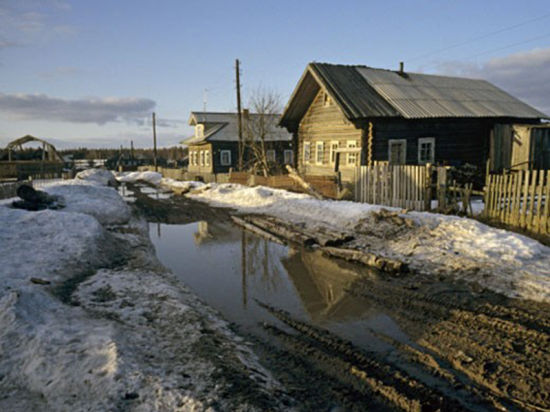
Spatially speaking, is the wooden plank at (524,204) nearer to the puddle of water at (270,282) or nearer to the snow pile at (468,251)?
the snow pile at (468,251)

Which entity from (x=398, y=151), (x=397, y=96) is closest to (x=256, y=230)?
(x=398, y=151)

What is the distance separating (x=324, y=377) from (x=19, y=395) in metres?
2.93

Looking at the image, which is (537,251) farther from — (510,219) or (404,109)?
(404,109)

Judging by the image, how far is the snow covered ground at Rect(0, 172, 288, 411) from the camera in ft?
10.8

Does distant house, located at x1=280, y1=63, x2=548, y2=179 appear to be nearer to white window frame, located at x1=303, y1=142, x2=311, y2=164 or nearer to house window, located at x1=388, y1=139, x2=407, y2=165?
house window, located at x1=388, y1=139, x2=407, y2=165

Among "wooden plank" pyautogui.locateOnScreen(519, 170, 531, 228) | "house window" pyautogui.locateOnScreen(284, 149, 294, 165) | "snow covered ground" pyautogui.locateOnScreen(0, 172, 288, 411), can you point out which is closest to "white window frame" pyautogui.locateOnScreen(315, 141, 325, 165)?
"wooden plank" pyautogui.locateOnScreen(519, 170, 531, 228)

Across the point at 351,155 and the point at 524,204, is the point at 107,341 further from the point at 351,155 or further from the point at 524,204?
the point at 351,155

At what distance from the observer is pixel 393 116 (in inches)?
673

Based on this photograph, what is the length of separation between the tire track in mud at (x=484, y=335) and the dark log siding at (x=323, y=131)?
13469 mm

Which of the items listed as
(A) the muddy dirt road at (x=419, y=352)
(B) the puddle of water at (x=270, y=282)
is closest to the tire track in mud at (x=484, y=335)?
(A) the muddy dirt road at (x=419, y=352)

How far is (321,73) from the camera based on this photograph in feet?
61.0

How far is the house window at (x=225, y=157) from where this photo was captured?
37.4m

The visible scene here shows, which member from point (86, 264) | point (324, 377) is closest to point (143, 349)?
point (324, 377)

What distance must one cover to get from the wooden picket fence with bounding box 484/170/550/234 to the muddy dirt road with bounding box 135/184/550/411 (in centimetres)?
365
